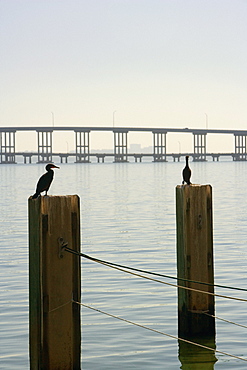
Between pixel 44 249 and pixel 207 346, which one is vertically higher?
pixel 44 249

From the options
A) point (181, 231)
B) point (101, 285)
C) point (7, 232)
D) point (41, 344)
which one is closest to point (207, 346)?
point (181, 231)

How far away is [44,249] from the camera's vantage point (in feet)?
23.8

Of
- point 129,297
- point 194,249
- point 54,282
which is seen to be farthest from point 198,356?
point 129,297

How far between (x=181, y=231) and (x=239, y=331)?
269 cm

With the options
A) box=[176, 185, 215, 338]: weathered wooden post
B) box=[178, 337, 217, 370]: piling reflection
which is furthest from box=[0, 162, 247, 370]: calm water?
box=[176, 185, 215, 338]: weathered wooden post

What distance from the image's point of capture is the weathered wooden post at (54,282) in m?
7.25

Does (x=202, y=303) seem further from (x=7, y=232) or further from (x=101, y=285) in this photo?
(x=7, y=232)

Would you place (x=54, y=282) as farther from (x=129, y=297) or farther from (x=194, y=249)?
(x=129, y=297)

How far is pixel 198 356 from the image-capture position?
1005cm

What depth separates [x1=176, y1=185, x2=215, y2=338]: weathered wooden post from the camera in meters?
9.23

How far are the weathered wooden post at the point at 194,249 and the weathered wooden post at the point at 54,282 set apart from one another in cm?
215

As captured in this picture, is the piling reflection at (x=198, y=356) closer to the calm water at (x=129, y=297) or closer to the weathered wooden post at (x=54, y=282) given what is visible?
the calm water at (x=129, y=297)

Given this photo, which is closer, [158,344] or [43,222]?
[43,222]

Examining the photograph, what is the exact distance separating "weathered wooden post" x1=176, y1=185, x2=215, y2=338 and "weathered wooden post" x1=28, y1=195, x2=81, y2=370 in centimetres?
215
